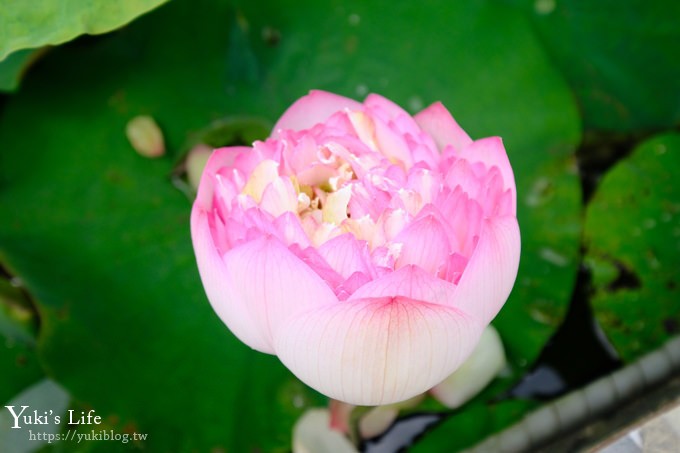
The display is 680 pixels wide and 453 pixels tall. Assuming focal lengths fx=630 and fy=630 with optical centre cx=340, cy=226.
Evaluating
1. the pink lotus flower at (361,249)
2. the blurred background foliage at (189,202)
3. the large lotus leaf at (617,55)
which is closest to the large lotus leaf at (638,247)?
the blurred background foliage at (189,202)

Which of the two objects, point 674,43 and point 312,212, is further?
point 674,43

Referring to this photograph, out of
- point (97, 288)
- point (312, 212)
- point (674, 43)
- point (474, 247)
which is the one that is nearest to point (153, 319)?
point (97, 288)

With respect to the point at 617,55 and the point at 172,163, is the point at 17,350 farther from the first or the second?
the point at 617,55

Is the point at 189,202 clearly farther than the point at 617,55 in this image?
No

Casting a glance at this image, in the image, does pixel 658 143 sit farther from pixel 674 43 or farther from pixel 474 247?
pixel 474 247

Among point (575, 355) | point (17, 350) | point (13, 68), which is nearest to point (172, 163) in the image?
point (13, 68)
